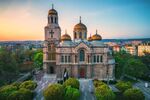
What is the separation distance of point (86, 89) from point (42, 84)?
10499mm

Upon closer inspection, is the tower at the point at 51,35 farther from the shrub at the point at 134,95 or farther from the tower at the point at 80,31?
the shrub at the point at 134,95

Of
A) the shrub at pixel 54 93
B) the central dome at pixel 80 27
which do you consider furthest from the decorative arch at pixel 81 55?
the shrub at pixel 54 93

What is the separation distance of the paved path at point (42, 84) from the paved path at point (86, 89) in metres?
7.14

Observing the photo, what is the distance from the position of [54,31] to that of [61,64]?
29.4ft

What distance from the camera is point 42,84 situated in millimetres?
45500

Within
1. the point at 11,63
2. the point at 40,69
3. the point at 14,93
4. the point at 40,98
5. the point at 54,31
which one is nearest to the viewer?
the point at 14,93

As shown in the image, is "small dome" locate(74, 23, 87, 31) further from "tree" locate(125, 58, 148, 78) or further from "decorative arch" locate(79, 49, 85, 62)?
"tree" locate(125, 58, 148, 78)

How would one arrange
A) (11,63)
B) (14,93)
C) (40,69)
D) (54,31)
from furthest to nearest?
1. (40,69)
2. (54,31)
3. (11,63)
4. (14,93)

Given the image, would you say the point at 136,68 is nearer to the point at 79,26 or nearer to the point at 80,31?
the point at 80,31

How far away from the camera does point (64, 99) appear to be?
98.3 feet

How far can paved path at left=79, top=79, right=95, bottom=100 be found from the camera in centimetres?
Result: 3569

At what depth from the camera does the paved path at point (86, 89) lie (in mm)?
35688

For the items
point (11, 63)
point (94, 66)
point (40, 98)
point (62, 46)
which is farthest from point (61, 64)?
point (40, 98)

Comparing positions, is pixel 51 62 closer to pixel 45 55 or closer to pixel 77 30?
pixel 45 55
